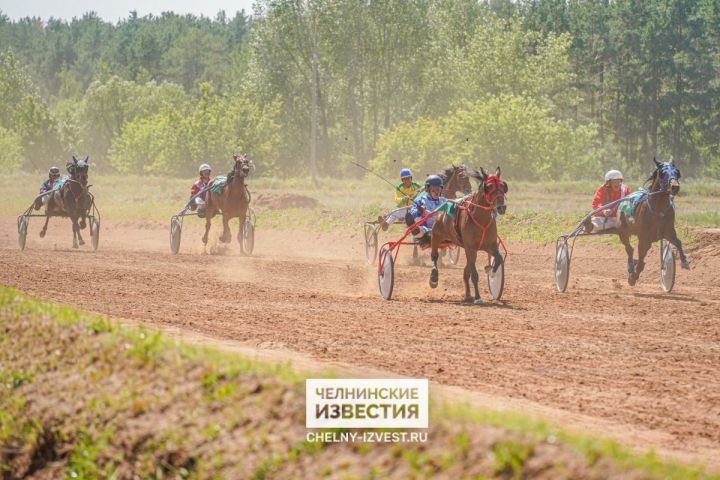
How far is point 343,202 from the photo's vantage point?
41406 mm

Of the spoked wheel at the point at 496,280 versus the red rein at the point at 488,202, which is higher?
the red rein at the point at 488,202

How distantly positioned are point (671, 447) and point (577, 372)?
2.77 m

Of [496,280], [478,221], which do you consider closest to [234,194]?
[496,280]

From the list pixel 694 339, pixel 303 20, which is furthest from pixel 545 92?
pixel 694 339

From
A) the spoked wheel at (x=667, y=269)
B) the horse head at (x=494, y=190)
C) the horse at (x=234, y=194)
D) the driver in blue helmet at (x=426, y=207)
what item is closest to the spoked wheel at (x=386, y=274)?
the driver in blue helmet at (x=426, y=207)

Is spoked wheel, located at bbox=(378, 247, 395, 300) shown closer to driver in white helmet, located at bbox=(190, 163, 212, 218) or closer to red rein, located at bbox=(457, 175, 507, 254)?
red rein, located at bbox=(457, 175, 507, 254)

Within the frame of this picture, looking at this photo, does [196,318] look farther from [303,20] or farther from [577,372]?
[303,20]

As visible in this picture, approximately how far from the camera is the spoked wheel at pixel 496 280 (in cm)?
1577

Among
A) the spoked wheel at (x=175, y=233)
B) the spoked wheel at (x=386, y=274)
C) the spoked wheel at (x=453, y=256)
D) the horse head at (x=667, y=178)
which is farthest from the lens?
the spoked wheel at (x=175, y=233)

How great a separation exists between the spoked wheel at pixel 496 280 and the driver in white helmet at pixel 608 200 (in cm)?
348

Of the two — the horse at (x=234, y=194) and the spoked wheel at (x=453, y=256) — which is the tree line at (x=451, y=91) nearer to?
the horse at (x=234, y=194)

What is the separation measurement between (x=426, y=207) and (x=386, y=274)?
1389 millimetres

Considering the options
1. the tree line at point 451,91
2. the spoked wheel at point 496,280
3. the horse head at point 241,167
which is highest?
the tree line at point 451,91

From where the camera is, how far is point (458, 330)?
12.5 m
